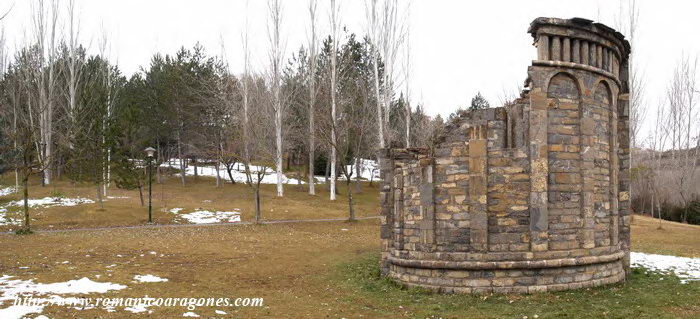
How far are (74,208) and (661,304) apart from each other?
26.4 m

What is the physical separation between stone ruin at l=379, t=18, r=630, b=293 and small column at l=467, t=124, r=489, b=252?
0.8 inches

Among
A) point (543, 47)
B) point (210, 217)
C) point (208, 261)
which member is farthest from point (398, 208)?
point (210, 217)

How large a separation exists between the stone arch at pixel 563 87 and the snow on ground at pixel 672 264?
5.26 meters

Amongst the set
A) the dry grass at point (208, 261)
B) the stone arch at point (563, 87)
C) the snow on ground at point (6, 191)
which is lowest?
the dry grass at point (208, 261)

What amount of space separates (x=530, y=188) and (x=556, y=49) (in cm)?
305

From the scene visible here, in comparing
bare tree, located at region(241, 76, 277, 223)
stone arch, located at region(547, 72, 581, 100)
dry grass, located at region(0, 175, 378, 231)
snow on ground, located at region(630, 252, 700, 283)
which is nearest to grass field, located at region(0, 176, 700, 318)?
snow on ground, located at region(630, 252, 700, 283)

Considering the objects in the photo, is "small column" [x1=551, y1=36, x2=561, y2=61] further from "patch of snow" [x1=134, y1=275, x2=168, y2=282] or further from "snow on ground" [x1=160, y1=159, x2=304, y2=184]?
"snow on ground" [x1=160, y1=159, x2=304, y2=184]

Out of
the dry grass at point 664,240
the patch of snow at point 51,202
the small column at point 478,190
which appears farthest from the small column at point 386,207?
the patch of snow at point 51,202

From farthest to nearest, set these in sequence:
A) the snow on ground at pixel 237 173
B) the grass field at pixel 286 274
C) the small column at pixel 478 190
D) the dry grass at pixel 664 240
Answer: the snow on ground at pixel 237 173 → the dry grass at pixel 664 240 → the small column at pixel 478 190 → the grass field at pixel 286 274

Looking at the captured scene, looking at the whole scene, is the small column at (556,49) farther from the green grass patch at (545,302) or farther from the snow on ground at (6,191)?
the snow on ground at (6,191)

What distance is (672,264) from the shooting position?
14.6 m

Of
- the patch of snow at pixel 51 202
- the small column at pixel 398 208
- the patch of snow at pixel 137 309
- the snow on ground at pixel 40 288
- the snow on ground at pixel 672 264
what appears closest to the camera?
the snow on ground at pixel 40 288

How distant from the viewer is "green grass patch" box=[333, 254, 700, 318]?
9.42m

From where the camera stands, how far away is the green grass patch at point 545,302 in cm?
942
